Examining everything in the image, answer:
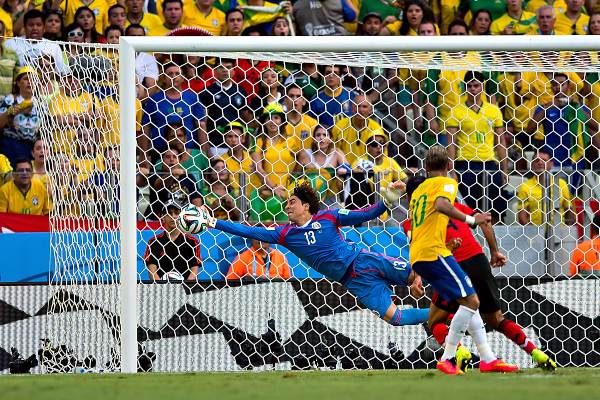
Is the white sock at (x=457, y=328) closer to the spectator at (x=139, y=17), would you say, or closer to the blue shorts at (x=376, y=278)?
the blue shorts at (x=376, y=278)

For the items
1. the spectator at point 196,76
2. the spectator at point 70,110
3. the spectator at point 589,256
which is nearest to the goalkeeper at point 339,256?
the spectator at point 589,256

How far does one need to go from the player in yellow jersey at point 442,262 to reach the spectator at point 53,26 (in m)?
6.09

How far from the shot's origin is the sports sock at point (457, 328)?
723 cm

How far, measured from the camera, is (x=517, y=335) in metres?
7.77

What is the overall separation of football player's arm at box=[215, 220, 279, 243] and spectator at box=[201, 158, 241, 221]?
523 millimetres

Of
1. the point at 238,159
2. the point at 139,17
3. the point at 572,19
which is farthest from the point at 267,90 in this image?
the point at 572,19

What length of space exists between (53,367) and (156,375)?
2322 millimetres

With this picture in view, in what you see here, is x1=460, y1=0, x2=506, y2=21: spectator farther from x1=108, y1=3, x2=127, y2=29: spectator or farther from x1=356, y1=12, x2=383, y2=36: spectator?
x1=108, y1=3, x2=127, y2=29: spectator

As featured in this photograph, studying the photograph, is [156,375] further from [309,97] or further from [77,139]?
[309,97]

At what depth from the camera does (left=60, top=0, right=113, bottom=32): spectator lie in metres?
12.4

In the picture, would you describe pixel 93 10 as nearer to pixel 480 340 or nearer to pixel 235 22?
pixel 235 22

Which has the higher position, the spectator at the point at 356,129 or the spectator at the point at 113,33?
the spectator at the point at 113,33

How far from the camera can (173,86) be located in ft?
31.9

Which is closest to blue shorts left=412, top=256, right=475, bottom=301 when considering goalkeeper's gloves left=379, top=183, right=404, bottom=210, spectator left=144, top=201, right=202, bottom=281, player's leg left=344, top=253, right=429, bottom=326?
goalkeeper's gloves left=379, top=183, right=404, bottom=210
